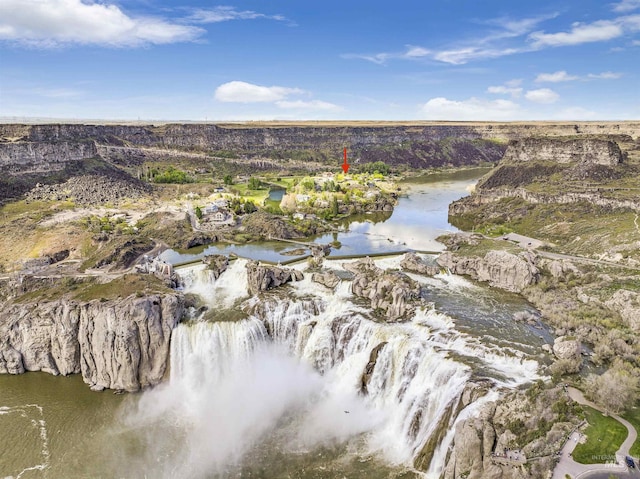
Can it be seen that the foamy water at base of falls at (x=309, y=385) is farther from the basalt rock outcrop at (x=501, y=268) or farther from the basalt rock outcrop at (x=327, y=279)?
the basalt rock outcrop at (x=501, y=268)

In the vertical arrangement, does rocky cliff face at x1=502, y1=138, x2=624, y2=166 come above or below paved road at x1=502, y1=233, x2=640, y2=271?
above

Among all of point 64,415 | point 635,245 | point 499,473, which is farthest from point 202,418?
point 635,245

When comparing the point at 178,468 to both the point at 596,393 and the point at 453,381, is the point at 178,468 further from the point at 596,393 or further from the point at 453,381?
the point at 596,393

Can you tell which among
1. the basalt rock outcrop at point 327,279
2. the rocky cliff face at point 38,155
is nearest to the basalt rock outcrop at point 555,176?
the basalt rock outcrop at point 327,279

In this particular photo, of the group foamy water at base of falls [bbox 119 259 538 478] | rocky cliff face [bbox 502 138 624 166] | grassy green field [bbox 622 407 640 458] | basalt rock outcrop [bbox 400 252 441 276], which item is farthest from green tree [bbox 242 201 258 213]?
grassy green field [bbox 622 407 640 458]

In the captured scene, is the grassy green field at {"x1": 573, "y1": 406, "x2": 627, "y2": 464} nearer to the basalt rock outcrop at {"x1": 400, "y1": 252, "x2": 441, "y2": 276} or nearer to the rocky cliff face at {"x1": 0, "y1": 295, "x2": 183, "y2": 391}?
the basalt rock outcrop at {"x1": 400, "y1": 252, "x2": 441, "y2": 276}

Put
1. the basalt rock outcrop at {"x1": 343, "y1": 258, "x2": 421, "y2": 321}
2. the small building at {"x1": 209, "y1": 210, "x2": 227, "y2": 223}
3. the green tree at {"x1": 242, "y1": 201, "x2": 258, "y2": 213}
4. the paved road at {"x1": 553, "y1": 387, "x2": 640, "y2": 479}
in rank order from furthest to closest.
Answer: the green tree at {"x1": 242, "y1": 201, "x2": 258, "y2": 213}, the small building at {"x1": 209, "y1": 210, "x2": 227, "y2": 223}, the basalt rock outcrop at {"x1": 343, "y1": 258, "x2": 421, "y2": 321}, the paved road at {"x1": 553, "y1": 387, "x2": 640, "y2": 479}

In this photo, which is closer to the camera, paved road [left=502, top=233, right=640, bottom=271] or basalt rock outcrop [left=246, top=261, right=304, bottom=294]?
basalt rock outcrop [left=246, top=261, right=304, bottom=294]
